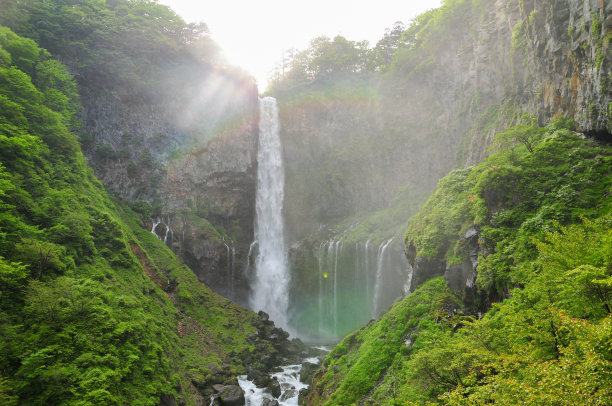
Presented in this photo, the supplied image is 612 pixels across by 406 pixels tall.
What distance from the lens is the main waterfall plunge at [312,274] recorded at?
31953mm

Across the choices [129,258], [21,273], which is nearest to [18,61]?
[129,258]

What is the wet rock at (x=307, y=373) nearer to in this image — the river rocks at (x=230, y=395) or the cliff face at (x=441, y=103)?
the river rocks at (x=230, y=395)

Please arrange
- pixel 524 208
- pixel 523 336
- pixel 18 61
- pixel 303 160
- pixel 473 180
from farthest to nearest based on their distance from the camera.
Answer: pixel 303 160
pixel 18 61
pixel 473 180
pixel 524 208
pixel 523 336

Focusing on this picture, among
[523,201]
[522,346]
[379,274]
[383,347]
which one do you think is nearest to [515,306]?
[522,346]

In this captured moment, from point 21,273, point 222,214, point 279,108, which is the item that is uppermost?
point 279,108

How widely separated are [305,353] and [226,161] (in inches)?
892

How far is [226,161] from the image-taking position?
129ft

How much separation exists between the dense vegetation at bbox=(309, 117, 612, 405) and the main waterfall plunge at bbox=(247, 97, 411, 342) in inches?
541

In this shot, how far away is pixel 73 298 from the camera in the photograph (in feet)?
44.0

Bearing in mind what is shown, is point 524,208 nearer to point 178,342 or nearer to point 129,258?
point 178,342

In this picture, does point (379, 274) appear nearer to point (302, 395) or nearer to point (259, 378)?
point (259, 378)

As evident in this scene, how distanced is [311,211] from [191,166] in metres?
15.5

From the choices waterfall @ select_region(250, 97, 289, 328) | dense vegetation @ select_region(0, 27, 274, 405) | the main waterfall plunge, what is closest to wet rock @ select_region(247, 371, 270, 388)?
dense vegetation @ select_region(0, 27, 274, 405)

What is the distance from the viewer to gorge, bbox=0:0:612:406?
969 centimetres
